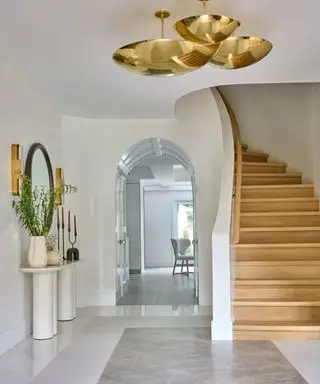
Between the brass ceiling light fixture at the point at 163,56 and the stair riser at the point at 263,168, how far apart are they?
4.31 m

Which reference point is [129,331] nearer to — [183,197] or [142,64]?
[142,64]

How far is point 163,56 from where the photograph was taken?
3.45 m

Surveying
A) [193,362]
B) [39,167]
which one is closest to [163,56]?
[193,362]

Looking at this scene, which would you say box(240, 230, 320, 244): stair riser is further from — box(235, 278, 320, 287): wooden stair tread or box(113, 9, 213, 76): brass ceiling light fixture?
box(113, 9, 213, 76): brass ceiling light fixture

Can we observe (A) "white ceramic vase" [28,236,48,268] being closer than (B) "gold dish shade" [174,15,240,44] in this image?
No

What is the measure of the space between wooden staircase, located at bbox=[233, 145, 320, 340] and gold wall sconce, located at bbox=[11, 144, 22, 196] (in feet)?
8.28

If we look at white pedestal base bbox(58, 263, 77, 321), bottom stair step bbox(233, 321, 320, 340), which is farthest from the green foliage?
bottom stair step bbox(233, 321, 320, 340)

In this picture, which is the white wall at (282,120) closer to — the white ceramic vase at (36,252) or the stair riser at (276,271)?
the stair riser at (276,271)

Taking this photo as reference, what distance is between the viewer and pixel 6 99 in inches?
191

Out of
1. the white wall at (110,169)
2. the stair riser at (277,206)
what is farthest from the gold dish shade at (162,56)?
the white wall at (110,169)

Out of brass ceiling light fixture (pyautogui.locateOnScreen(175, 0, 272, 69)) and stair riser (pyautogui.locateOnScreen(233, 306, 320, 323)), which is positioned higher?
brass ceiling light fixture (pyautogui.locateOnScreen(175, 0, 272, 69))

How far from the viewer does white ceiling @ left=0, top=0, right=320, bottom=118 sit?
143 inches

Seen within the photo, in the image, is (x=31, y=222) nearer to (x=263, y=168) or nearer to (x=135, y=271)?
(x=263, y=168)

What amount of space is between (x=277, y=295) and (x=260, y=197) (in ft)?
7.06
